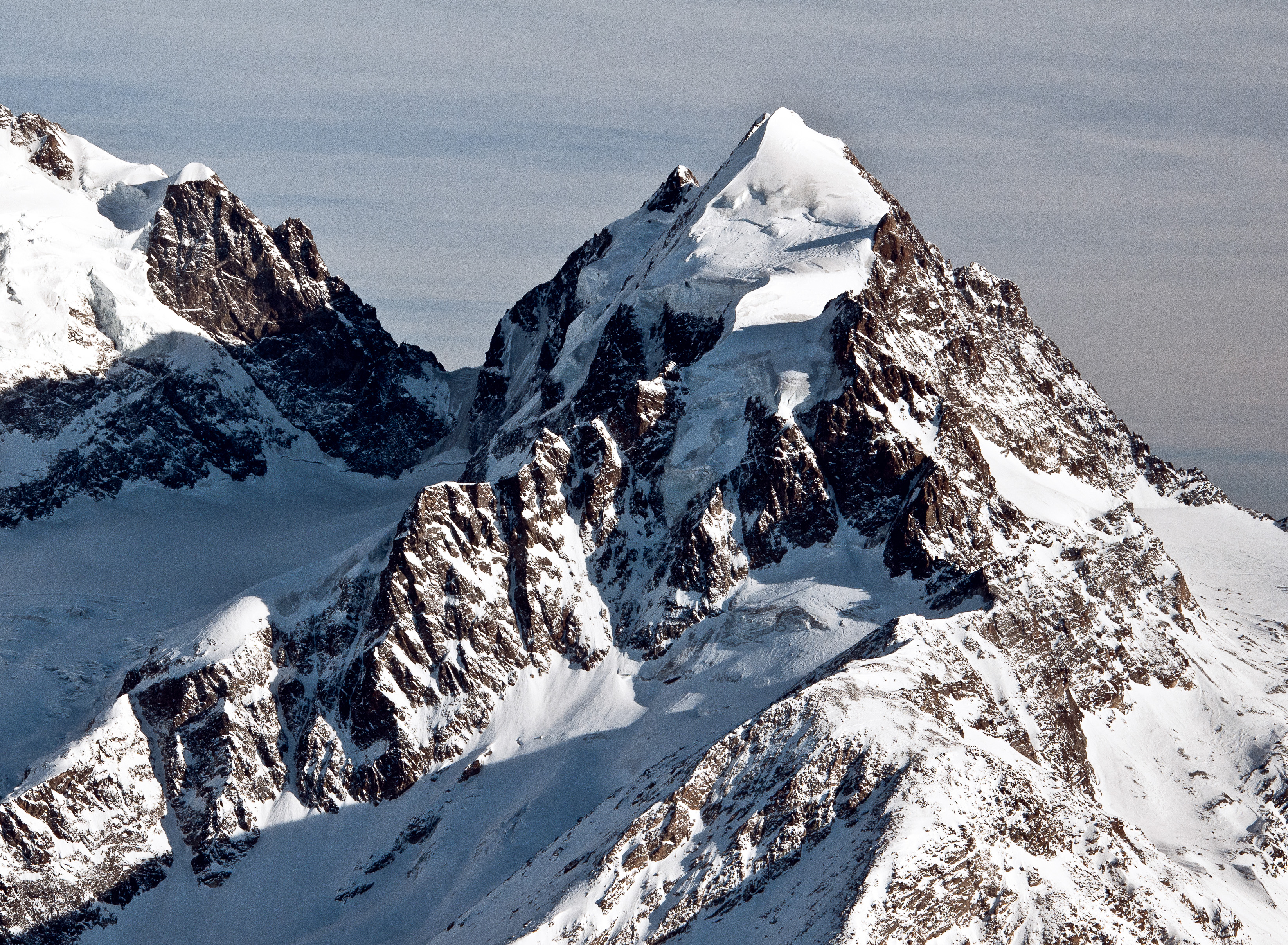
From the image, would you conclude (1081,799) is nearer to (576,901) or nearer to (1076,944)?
(1076,944)

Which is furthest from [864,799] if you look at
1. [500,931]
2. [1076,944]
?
[500,931]

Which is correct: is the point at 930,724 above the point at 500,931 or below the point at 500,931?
above

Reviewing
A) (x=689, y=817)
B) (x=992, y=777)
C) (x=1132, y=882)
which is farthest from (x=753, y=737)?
(x=1132, y=882)

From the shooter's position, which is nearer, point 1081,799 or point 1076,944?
point 1076,944

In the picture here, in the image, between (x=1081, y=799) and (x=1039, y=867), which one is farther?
(x=1081, y=799)

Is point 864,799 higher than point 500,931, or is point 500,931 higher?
point 864,799

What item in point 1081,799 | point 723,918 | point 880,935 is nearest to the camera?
point 880,935

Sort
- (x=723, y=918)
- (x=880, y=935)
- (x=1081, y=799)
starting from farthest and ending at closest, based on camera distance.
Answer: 1. (x=1081, y=799)
2. (x=723, y=918)
3. (x=880, y=935)

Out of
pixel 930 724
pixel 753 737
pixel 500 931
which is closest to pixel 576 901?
pixel 500 931

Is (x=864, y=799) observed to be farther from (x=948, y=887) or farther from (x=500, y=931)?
(x=500, y=931)
